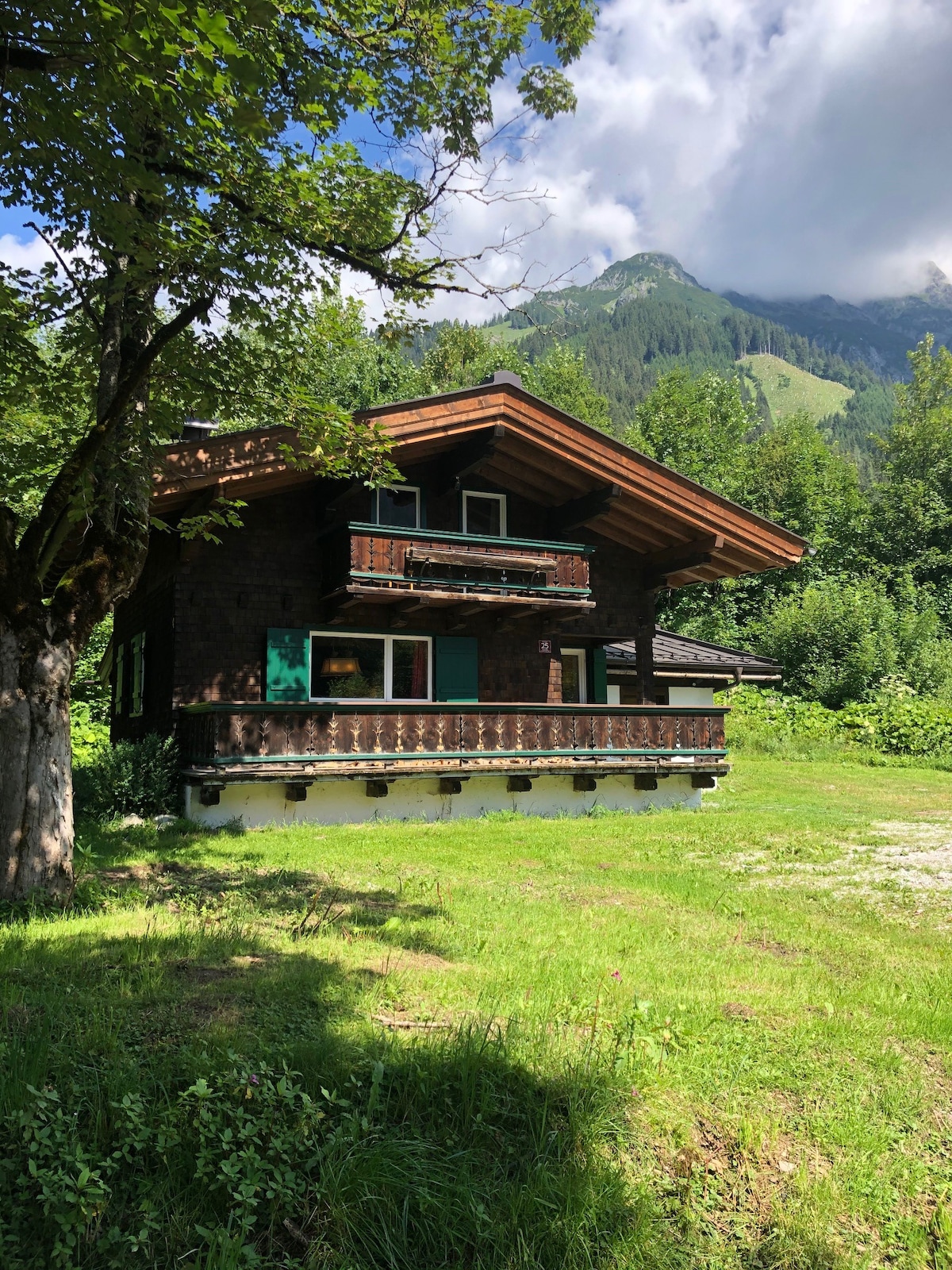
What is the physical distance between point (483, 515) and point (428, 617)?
2459 millimetres

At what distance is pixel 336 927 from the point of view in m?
6.53

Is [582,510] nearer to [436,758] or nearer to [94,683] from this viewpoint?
[436,758]

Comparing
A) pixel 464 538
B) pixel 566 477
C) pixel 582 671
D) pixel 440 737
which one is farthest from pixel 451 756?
pixel 566 477

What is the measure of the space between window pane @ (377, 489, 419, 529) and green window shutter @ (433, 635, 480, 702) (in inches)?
86.3

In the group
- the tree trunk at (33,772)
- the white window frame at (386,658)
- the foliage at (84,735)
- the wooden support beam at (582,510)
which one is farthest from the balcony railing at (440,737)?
the foliage at (84,735)

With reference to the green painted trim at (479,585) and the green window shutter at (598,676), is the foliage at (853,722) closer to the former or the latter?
the green window shutter at (598,676)

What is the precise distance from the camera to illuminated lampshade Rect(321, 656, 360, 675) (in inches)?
595

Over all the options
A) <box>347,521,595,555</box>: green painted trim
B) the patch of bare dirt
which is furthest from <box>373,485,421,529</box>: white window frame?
the patch of bare dirt

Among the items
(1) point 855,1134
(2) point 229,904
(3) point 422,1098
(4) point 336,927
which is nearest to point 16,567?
(2) point 229,904

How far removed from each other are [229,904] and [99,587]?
112 inches

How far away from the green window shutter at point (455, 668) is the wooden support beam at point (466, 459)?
9.33ft

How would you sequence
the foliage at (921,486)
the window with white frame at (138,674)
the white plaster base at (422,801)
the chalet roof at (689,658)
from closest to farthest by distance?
the white plaster base at (422,801) → the window with white frame at (138,674) → the chalet roof at (689,658) → the foliage at (921,486)

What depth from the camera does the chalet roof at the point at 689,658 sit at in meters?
19.4

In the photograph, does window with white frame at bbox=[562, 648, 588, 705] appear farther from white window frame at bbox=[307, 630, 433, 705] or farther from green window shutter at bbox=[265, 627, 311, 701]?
green window shutter at bbox=[265, 627, 311, 701]
